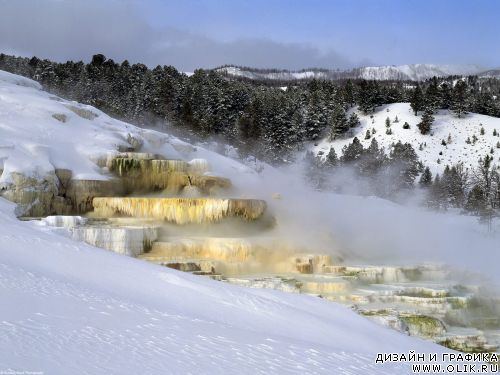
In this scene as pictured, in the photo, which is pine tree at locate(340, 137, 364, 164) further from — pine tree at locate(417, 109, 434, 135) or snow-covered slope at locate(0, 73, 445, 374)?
snow-covered slope at locate(0, 73, 445, 374)

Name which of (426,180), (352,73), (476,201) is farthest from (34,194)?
(352,73)

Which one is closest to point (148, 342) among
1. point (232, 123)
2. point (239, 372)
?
point (239, 372)

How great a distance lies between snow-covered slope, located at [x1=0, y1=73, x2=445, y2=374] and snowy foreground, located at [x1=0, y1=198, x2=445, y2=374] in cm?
1

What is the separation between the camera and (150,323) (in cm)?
507

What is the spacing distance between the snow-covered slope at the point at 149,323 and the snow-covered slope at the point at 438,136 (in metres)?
36.6

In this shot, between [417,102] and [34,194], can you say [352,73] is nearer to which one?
[417,102]

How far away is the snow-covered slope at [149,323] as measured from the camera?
3.92m

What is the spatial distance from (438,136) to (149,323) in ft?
145

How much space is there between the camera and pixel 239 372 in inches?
163

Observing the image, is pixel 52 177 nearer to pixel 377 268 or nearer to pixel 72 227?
pixel 72 227

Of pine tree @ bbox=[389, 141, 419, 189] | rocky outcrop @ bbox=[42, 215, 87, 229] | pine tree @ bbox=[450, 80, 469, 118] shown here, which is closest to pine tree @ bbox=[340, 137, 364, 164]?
pine tree @ bbox=[389, 141, 419, 189]

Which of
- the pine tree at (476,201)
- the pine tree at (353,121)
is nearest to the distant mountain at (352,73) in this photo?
the pine tree at (353,121)

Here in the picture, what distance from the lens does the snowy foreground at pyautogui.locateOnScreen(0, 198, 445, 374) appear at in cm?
393

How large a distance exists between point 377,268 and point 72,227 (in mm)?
6961
